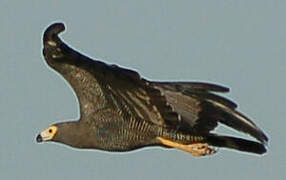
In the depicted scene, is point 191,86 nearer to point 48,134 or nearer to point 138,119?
point 138,119

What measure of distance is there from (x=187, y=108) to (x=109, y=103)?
171cm

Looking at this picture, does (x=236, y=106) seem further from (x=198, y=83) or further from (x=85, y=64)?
(x=85, y=64)

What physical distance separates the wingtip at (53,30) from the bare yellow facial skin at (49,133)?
2942 millimetres

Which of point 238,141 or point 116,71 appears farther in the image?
point 238,141

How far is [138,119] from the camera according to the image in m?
33.8

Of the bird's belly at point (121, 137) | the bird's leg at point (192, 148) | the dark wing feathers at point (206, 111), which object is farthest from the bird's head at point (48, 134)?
the dark wing feathers at point (206, 111)

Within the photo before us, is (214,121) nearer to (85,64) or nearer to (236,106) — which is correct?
(236,106)

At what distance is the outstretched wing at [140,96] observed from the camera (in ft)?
105

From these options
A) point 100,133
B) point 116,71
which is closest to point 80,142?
point 100,133

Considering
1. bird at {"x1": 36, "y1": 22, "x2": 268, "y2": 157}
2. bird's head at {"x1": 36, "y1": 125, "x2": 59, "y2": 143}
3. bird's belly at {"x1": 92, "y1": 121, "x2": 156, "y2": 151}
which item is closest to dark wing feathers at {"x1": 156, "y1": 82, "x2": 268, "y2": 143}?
bird at {"x1": 36, "y1": 22, "x2": 268, "y2": 157}

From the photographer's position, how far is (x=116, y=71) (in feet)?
105

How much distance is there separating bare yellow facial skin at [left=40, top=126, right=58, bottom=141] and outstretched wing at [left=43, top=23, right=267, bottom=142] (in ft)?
2.05

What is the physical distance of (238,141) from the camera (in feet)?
113

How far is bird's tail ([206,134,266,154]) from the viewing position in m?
34.2
